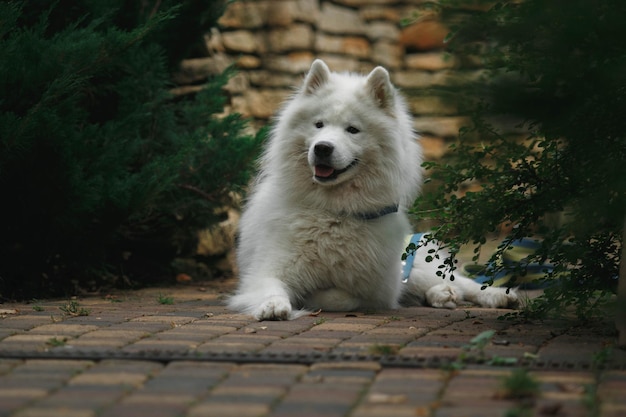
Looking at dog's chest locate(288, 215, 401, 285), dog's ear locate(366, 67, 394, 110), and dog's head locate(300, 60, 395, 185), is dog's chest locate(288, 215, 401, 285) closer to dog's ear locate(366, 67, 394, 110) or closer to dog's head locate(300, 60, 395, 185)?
dog's head locate(300, 60, 395, 185)

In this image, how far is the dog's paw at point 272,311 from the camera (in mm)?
4621

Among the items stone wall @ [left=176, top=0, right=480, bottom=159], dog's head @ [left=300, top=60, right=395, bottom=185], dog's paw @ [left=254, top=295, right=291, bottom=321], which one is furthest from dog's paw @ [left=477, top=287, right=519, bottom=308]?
stone wall @ [left=176, top=0, right=480, bottom=159]

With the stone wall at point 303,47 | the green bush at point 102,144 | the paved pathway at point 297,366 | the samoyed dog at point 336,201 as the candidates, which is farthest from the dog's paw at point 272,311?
the stone wall at point 303,47

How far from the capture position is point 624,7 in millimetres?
3039

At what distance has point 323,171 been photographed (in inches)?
208

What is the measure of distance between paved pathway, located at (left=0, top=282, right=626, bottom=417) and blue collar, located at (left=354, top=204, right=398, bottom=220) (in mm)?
836

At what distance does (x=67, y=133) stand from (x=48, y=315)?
1338 millimetres

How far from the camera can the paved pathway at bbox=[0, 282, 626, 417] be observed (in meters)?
2.69

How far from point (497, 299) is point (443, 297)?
0.37 m

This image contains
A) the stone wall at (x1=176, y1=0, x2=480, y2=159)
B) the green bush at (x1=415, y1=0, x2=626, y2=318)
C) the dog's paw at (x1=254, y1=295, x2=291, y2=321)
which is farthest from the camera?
the stone wall at (x1=176, y1=0, x2=480, y2=159)

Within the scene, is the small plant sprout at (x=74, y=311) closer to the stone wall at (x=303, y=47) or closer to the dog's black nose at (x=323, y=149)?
A: the dog's black nose at (x=323, y=149)

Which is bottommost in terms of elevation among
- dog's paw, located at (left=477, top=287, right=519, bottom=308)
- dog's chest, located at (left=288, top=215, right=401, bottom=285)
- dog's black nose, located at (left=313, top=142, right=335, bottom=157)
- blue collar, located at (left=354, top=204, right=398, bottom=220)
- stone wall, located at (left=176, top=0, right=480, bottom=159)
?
dog's paw, located at (left=477, top=287, right=519, bottom=308)

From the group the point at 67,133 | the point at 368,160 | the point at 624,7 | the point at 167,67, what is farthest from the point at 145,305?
the point at 624,7

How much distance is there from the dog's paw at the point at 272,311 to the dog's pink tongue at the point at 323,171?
971 mm
